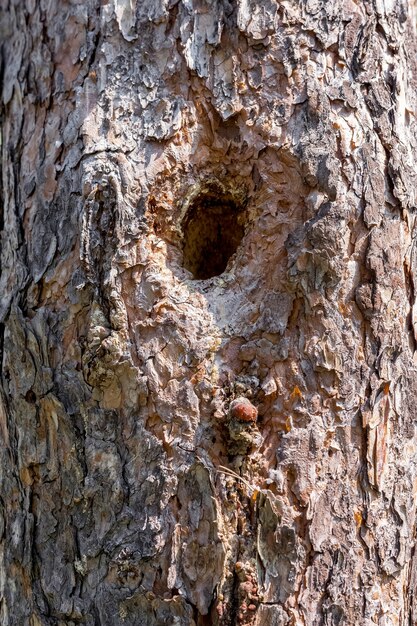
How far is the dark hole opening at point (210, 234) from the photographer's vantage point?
1676 millimetres

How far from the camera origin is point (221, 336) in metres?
1.54

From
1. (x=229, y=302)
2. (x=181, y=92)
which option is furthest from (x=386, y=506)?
(x=181, y=92)

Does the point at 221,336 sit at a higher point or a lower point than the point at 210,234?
lower

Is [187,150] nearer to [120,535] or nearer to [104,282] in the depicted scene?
[104,282]

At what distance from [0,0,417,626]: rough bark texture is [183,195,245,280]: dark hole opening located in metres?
0.02

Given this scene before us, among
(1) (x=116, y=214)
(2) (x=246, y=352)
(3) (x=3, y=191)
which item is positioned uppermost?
(3) (x=3, y=191)

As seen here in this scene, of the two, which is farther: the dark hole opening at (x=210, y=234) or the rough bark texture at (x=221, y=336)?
the dark hole opening at (x=210, y=234)

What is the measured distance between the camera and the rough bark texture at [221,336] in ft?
4.82

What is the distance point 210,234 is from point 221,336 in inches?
15.1

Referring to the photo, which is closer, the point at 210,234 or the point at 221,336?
the point at 221,336

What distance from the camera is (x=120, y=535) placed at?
1.50m

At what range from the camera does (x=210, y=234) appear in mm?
1812

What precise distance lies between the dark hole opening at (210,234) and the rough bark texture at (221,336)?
0.08ft

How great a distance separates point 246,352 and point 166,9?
87cm
